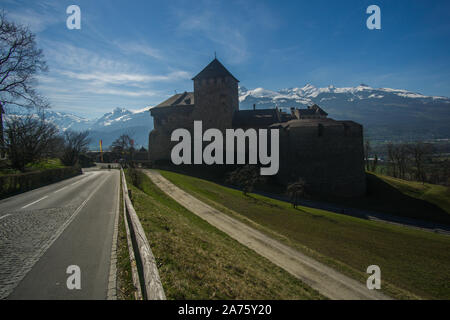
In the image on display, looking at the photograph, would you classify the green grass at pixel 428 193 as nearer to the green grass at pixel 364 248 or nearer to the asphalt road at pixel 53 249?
the green grass at pixel 364 248

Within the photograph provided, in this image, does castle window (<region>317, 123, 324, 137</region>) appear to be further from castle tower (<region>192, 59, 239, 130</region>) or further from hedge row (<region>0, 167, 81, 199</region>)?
hedge row (<region>0, 167, 81, 199</region>)

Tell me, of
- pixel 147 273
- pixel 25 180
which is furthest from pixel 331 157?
pixel 25 180

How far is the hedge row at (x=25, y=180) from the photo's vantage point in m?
17.8

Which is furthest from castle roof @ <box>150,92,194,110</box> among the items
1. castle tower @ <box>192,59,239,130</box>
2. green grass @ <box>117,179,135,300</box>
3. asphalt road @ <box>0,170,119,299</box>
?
green grass @ <box>117,179,135,300</box>

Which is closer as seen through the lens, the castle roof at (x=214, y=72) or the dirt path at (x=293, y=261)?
the dirt path at (x=293, y=261)

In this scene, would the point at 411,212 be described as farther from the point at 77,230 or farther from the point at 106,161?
the point at 106,161

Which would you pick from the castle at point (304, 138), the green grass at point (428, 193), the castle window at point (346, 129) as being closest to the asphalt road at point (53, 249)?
the castle at point (304, 138)

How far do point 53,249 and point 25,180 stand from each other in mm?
18047

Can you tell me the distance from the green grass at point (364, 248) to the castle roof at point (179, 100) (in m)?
34.1

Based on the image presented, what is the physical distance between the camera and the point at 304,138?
1449 inches

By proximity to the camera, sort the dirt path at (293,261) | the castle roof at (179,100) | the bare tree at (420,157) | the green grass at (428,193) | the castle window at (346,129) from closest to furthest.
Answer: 1. the dirt path at (293,261)
2. the green grass at (428,193)
3. the castle window at (346,129)
4. the bare tree at (420,157)
5. the castle roof at (179,100)

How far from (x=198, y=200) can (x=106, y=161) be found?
196ft

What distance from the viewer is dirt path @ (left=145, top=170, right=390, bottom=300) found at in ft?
29.8
